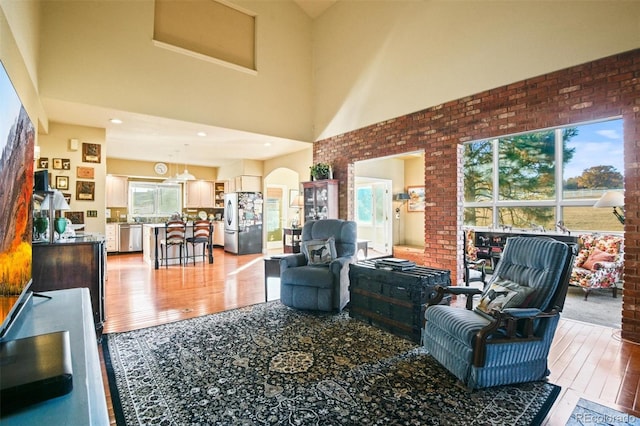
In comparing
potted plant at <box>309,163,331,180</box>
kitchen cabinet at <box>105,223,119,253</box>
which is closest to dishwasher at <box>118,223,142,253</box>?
kitchen cabinet at <box>105,223,119,253</box>

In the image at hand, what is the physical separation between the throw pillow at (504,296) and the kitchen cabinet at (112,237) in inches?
358

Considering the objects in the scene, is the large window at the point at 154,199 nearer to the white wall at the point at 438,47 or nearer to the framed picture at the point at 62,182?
the framed picture at the point at 62,182

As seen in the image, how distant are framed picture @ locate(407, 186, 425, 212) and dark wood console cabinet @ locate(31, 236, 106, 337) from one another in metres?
7.79

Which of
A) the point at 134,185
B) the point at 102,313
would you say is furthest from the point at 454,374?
the point at 134,185

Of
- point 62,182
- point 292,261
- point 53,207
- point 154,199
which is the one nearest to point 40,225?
point 53,207

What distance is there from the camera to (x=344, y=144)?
641 centimetres

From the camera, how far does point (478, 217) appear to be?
7.01 meters

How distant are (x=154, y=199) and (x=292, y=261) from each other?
25.6 ft

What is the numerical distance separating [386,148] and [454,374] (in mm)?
3973

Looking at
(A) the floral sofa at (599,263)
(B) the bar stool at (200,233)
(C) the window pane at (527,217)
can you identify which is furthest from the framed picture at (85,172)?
(C) the window pane at (527,217)

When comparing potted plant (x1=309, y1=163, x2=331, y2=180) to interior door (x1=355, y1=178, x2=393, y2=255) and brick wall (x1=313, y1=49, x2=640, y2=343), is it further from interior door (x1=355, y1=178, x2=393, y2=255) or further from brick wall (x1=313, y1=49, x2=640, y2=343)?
interior door (x1=355, y1=178, x2=393, y2=255)

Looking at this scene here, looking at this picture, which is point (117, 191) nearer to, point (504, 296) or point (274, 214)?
point (274, 214)

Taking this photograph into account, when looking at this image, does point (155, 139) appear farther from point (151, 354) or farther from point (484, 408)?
point (484, 408)

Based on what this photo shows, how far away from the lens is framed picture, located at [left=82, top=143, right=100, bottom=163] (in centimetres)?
559
